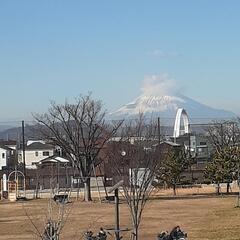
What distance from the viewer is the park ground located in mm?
22109

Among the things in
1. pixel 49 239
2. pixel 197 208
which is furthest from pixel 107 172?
pixel 49 239

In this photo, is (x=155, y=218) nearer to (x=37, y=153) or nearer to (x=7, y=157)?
(x=7, y=157)

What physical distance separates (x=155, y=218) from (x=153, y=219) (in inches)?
20.9

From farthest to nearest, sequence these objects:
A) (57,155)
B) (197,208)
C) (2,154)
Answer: (2,154), (57,155), (197,208)

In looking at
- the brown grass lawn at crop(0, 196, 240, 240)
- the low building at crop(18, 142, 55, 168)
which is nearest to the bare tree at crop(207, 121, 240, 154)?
the low building at crop(18, 142, 55, 168)

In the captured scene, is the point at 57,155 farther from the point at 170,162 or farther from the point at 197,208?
the point at 197,208

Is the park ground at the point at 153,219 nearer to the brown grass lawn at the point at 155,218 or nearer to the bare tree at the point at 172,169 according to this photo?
the brown grass lawn at the point at 155,218

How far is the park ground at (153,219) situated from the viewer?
72.5 ft

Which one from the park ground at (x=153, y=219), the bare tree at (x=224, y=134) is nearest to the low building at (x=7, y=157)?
the bare tree at (x=224, y=134)

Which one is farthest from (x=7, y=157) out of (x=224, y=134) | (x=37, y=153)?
(x=224, y=134)

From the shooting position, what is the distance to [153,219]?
27.2m

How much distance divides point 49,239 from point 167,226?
506 inches

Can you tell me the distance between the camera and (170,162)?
151ft

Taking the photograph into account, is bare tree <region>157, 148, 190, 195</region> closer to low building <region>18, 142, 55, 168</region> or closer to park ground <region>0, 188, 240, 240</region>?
park ground <region>0, 188, 240, 240</region>
